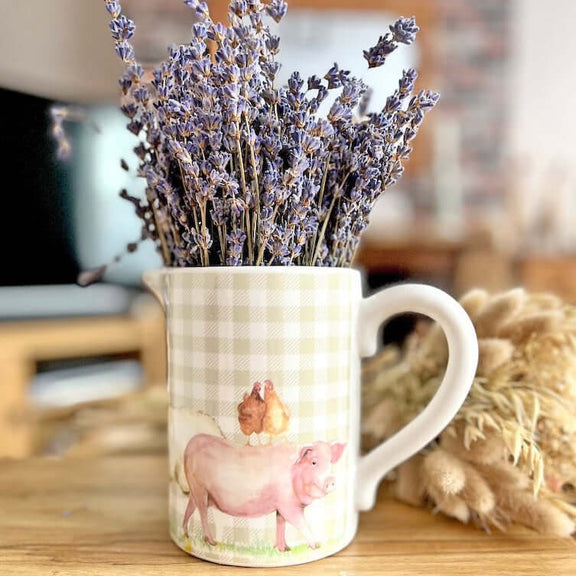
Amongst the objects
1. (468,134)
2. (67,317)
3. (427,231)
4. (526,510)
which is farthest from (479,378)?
(468,134)

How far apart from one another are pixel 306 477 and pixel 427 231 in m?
2.23

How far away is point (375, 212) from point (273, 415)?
7.69 ft

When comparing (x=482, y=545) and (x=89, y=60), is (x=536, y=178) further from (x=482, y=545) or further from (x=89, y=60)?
(x=482, y=545)

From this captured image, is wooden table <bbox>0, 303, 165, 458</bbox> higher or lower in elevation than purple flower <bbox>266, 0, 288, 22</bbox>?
lower

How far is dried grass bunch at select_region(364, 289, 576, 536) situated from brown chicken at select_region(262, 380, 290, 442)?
0.50 feet

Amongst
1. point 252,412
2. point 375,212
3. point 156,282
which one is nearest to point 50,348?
point 375,212

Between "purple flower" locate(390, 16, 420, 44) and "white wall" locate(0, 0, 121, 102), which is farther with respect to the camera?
"white wall" locate(0, 0, 121, 102)

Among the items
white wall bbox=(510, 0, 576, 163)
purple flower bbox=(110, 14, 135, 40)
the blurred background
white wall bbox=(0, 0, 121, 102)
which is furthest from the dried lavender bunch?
white wall bbox=(510, 0, 576, 163)

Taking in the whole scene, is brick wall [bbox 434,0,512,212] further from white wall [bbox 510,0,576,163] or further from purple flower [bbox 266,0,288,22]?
purple flower [bbox 266,0,288,22]

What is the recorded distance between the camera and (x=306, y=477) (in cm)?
44

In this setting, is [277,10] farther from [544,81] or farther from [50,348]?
[544,81]

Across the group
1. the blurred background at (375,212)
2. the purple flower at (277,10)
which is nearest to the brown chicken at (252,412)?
the purple flower at (277,10)

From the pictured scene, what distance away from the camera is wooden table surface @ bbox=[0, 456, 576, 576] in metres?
0.44

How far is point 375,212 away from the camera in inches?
106
